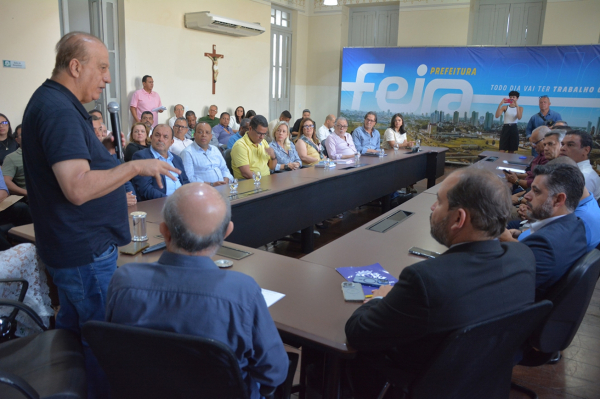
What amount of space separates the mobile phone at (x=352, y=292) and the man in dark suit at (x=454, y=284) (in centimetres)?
19

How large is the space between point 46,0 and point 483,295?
6.48 metres

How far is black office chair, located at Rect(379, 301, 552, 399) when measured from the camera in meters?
1.16

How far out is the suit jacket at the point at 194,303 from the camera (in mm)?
1063

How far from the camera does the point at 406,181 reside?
615 cm

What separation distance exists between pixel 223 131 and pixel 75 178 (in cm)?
648

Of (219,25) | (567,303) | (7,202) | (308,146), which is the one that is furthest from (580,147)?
(219,25)

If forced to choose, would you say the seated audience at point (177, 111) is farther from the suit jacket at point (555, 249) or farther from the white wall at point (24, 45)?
the suit jacket at point (555, 249)

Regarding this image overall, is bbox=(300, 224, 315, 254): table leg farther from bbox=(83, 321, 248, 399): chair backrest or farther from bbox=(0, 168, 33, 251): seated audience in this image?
bbox=(83, 321, 248, 399): chair backrest

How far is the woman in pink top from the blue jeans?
4.45 m

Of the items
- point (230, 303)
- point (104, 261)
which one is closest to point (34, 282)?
point (104, 261)

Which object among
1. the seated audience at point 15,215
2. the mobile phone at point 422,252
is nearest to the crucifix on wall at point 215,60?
the seated audience at point 15,215

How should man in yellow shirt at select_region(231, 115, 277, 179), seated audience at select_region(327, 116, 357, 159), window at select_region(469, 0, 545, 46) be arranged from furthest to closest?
window at select_region(469, 0, 545, 46) < seated audience at select_region(327, 116, 357, 159) < man in yellow shirt at select_region(231, 115, 277, 179)

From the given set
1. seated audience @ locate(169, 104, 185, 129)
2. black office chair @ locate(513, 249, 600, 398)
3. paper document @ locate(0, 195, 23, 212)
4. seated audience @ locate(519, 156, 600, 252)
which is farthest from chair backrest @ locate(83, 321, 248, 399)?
seated audience @ locate(169, 104, 185, 129)

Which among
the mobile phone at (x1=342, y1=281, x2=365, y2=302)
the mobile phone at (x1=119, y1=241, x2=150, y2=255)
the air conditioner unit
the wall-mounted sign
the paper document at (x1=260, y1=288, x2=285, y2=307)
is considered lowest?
the paper document at (x1=260, y1=288, x2=285, y2=307)
